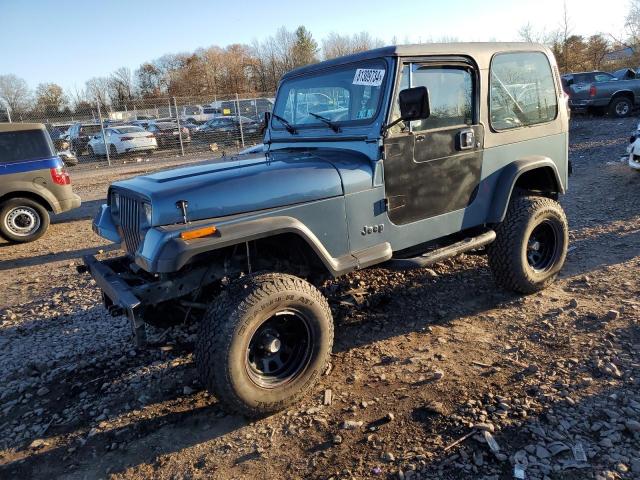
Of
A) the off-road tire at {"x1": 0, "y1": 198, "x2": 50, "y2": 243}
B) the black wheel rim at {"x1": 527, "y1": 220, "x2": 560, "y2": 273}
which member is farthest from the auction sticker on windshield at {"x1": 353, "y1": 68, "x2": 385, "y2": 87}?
the off-road tire at {"x1": 0, "y1": 198, "x2": 50, "y2": 243}

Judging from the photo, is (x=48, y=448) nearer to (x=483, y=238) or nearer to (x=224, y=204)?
(x=224, y=204)

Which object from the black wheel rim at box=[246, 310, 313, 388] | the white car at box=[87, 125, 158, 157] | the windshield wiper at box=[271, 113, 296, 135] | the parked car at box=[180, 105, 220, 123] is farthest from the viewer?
the parked car at box=[180, 105, 220, 123]

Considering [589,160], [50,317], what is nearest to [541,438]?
[50,317]

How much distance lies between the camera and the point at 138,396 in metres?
3.37

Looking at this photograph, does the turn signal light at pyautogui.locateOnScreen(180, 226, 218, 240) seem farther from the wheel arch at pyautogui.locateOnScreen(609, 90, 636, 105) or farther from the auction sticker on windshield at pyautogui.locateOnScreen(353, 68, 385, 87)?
the wheel arch at pyautogui.locateOnScreen(609, 90, 636, 105)

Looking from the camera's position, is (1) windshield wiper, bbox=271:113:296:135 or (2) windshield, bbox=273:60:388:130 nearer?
(2) windshield, bbox=273:60:388:130

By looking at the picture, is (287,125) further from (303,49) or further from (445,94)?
(303,49)

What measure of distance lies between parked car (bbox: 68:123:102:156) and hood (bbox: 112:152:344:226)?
58.6ft

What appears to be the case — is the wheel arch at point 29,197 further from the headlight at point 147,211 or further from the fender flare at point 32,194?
the headlight at point 147,211

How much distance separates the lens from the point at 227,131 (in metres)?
20.9

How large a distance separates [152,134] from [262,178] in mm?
18278

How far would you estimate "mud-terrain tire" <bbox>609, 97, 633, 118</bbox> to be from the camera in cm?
1702

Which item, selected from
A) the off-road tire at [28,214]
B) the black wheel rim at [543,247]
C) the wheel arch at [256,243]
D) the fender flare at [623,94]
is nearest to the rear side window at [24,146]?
the off-road tire at [28,214]

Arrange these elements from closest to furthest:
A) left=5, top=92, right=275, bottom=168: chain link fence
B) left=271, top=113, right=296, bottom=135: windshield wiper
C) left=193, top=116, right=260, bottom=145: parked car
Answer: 1. left=271, top=113, right=296, bottom=135: windshield wiper
2. left=5, top=92, right=275, bottom=168: chain link fence
3. left=193, top=116, right=260, bottom=145: parked car
